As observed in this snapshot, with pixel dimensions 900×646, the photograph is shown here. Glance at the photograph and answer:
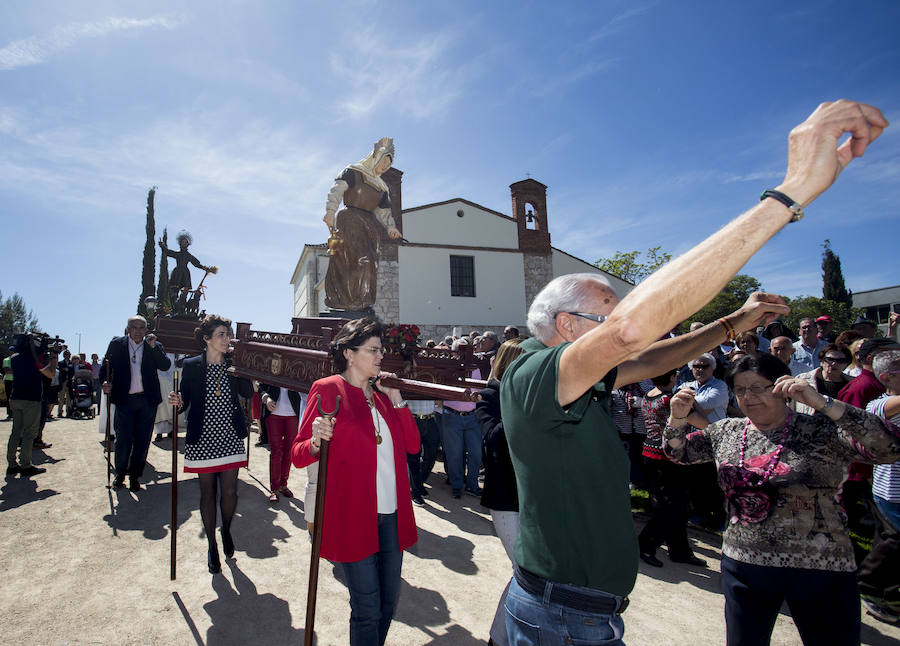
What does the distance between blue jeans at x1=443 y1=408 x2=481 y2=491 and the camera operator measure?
20.2ft

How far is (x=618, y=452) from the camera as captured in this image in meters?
1.75

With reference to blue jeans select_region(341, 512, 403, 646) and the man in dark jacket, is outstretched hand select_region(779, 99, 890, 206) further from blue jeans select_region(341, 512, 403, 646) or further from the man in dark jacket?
the man in dark jacket

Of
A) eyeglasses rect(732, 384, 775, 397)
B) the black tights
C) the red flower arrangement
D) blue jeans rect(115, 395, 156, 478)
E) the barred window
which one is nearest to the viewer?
eyeglasses rect(732, 384, 775, 397)

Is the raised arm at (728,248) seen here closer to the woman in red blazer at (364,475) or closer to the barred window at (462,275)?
the woman in red blazer at (364,475)

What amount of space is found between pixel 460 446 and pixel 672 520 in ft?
10.9

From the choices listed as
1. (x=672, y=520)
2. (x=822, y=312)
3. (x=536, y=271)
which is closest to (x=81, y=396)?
(x=672, y=520)

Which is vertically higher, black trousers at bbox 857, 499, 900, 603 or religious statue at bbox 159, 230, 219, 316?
religious statue at bbox 159, 230, 219, 316

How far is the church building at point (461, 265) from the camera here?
87.9 feet

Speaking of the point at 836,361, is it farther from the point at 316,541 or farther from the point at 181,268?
the point at 181,268

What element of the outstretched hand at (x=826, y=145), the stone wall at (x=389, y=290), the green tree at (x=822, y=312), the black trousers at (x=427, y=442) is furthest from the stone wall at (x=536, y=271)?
the outstretched hand at (x=826, y=145)

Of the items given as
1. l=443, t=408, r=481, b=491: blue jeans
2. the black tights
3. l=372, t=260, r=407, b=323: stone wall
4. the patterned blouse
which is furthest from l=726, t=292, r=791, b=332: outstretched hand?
l=372, t=260, r=407, b=323: stone wall

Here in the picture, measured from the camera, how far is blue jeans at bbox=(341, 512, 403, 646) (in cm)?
277

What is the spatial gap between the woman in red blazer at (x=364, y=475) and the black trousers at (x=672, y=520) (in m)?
2.99

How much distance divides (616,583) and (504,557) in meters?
3.79
